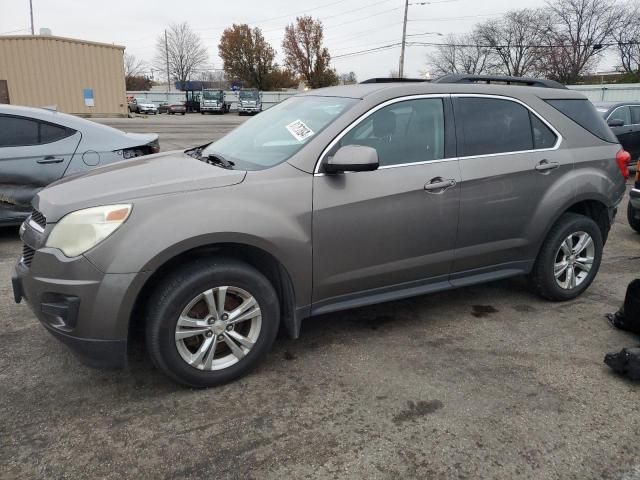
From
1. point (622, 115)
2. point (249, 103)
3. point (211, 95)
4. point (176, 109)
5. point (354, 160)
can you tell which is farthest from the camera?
point (211, 95)

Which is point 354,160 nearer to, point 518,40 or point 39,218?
point 39,218

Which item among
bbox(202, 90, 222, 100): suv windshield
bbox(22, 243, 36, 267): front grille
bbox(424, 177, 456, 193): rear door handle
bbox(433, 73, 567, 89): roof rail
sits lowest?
bbox(22, 243, 36, 267): front grille

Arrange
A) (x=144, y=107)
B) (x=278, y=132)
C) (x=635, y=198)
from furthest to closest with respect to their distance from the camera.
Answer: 1. (x=144, y=107)
2. (x=635, y=198)
3. (x=278, y=132)

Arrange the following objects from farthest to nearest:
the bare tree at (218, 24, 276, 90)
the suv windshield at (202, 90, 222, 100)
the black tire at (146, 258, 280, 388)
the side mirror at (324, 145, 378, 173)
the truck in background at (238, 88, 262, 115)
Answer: the bare tree at (218, 24, 276, 90) → the suv windshield at (202, 90, 222, 100) → the truck in background at (238, 88, 262, 115) → the side mirror at (324, 145, 378, 173) → the black tire at (146, 258, 280, 388)

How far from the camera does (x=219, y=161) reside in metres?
3.32

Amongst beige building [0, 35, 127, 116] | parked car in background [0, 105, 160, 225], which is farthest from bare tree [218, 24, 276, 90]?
parked car in background [0, 105, 160, 225]

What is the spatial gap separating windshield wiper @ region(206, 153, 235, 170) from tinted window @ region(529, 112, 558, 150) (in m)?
2.31

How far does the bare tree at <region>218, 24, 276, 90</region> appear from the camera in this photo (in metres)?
67.8

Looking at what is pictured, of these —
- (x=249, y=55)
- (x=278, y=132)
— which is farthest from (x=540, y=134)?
(x=249, y=55)

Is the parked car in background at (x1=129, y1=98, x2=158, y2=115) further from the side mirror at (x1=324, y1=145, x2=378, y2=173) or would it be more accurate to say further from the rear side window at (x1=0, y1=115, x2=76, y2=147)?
the side mirror at (x1=324, y1=145, x2=378, y2=173)

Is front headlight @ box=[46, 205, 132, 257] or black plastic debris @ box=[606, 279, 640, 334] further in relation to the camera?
black plastic debris @ box=[606, 279, 640, 334]

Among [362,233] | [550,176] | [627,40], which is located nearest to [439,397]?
[362,233]

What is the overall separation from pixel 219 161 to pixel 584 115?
2994 mm

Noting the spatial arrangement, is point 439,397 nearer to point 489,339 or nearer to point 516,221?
point 489,339
